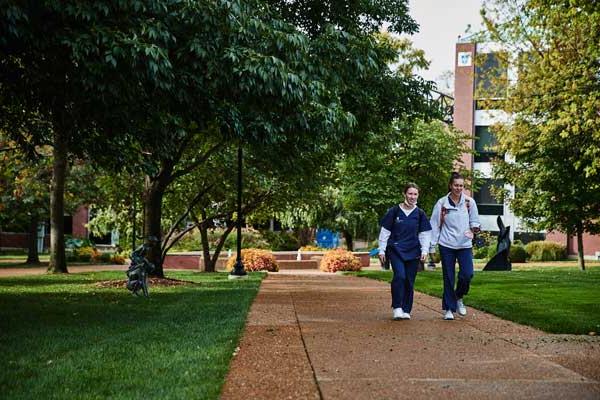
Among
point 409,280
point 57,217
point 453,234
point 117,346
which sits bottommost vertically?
point 117,346

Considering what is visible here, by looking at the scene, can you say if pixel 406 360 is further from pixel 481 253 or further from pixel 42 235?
pixel 42 235

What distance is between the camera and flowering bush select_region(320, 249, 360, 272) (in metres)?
29.9

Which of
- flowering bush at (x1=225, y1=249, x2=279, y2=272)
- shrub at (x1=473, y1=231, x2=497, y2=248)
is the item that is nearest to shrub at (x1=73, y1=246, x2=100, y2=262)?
flowering bush at (x1=225, y1=249, x2=279, y2=272)

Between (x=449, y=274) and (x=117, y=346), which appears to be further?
(x=449, y=274)

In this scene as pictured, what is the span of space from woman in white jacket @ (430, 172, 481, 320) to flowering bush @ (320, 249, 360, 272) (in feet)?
66.7

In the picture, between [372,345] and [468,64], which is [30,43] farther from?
[468,64]

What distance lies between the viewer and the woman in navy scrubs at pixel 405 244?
9.41 meters

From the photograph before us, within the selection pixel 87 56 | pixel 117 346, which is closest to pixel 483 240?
pixel 87 56

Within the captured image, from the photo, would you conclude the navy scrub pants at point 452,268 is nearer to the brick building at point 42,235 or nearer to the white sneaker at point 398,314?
the white sneaker at point 398,314

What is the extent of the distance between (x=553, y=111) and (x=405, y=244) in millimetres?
13729

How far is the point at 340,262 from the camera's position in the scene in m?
29.8

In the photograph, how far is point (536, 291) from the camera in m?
14.3

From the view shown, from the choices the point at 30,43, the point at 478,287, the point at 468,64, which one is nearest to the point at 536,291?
the point at 478,287

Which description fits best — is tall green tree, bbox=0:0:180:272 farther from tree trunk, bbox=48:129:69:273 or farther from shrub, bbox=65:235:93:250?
shrub, bbox=65:235:93:250
